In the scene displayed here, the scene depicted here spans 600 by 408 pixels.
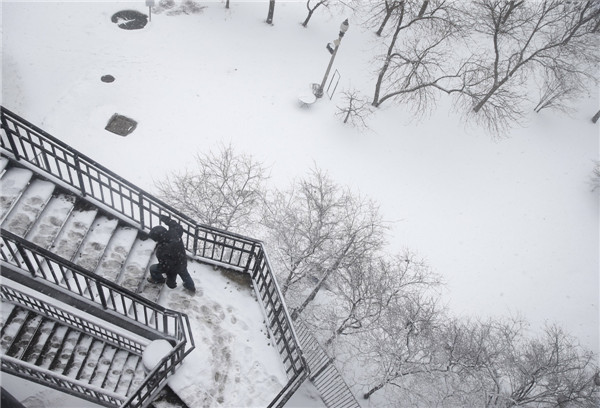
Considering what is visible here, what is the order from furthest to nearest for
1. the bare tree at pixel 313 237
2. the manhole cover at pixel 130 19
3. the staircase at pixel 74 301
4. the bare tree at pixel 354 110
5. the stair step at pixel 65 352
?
1. the manhole cover at pixel 130 19
2. the bare tree at pixel 354 110
3. the bare tree at pixel 313 237
4. the stair step at pixel 65 352
5. the staircase at pixel 74 301

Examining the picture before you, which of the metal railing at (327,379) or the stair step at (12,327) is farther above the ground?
the stair step at (12,327)

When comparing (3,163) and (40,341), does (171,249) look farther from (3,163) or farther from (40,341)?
(3,163)

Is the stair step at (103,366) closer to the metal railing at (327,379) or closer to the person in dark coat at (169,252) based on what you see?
the person in dark coat at (169,252)

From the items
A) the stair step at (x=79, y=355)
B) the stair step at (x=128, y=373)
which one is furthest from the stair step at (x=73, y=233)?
the stair step at (x=128, y=373)

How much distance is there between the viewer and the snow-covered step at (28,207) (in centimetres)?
766

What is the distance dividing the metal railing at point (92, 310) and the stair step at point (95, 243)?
0.97 ft

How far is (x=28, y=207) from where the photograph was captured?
26.1ft

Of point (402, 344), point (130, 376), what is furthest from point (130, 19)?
point (402, 344)

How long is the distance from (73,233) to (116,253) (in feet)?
2.93

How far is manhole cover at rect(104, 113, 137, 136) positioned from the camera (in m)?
16.5

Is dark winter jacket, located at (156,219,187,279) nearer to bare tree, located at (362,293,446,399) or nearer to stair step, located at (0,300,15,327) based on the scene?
stair step, located at (0,300,15,327)

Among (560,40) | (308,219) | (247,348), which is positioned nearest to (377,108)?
(308,219)

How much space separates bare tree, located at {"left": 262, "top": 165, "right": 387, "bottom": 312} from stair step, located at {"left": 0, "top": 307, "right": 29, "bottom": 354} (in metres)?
8.00

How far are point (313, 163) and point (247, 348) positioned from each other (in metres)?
10.6
